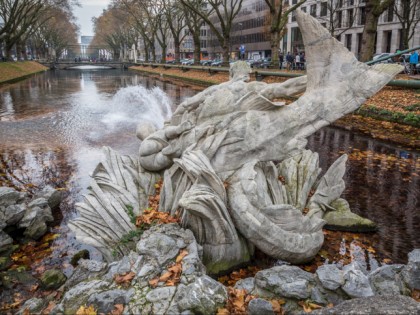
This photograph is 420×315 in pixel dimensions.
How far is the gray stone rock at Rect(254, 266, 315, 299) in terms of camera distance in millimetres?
3555

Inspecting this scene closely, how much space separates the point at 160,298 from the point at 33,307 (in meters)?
1.58

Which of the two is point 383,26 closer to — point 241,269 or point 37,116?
point 37,116

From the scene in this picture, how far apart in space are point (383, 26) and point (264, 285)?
48.5m

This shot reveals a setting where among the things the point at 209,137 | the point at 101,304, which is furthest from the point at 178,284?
the point at 209,137

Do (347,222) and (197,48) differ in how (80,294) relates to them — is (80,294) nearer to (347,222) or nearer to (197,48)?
(347,222)

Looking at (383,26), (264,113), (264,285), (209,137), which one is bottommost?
(264,285)

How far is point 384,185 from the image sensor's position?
7898 millimetres

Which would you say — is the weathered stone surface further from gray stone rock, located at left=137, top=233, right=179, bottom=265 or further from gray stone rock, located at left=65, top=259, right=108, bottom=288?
gray stone rock, located at left=65, top=259, right=108, bottom=288

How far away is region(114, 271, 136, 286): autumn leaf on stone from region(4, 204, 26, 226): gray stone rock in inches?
118

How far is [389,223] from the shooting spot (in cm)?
623

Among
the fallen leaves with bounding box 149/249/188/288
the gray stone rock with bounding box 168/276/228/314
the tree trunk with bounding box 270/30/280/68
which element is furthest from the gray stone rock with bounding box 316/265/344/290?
the tree trunk with bounding box 270/30/280/68

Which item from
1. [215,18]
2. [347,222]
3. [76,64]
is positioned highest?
[215,18]

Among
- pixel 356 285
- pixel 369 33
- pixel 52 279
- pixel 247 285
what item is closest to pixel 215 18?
pixel 369 33

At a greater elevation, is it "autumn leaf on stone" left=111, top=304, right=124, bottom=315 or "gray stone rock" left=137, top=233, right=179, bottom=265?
"gray stone rock" left=137, top=233, right=179, bottom=265
